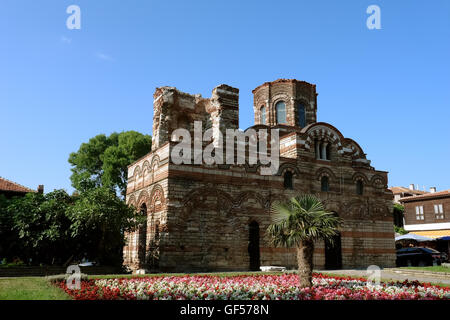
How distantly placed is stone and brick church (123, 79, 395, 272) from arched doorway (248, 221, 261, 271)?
0.16ft

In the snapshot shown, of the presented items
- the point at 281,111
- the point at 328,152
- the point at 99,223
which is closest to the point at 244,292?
the point at 99,223

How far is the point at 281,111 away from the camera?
26.3 meters

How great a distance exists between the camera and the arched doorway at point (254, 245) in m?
18.4

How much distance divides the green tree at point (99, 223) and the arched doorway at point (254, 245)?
5468 millimetres

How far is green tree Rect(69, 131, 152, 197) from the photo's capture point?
94.7ft

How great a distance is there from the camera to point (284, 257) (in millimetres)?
18891

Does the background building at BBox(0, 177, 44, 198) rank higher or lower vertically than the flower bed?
higher

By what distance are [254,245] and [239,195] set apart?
254cm

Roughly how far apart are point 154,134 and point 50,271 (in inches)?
339

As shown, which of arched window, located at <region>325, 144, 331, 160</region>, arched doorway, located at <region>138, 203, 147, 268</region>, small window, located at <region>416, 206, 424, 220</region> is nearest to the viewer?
arched doorway, located at <region>138, 203, 147, 268</region>

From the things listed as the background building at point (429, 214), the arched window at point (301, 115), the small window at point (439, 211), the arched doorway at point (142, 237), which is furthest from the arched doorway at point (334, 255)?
the small window at point (439, 211)

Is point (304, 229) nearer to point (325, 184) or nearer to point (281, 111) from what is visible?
point (325, 184)

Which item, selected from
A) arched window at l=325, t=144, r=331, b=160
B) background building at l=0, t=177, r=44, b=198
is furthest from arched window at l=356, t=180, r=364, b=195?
background building at l=0, t=177, r=44, b=198

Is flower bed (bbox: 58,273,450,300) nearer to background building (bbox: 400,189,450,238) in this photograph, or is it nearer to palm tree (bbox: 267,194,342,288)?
palm tree (bbox: 267,194,342,288)
